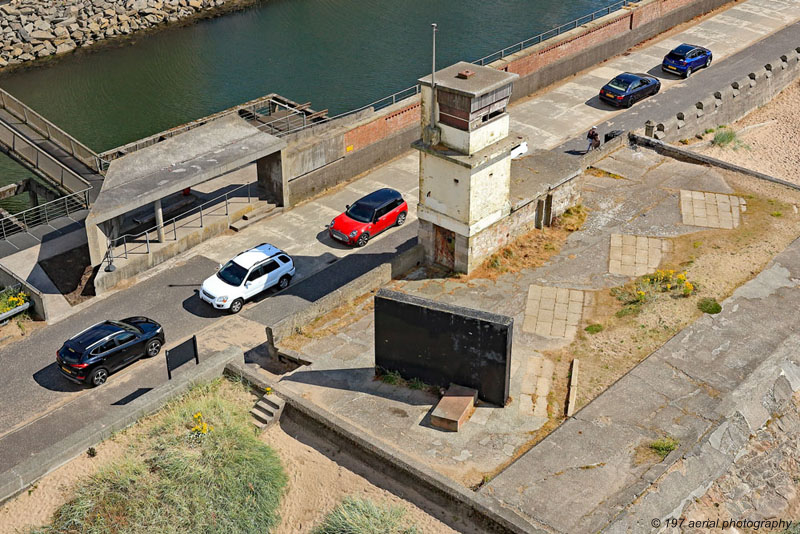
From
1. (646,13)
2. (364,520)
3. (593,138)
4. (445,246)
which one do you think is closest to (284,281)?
(445,246)

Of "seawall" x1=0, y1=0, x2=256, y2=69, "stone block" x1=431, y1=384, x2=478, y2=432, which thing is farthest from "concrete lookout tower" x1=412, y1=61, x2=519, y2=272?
"seawall" x1=0, y1=0, x2=256, y2=69

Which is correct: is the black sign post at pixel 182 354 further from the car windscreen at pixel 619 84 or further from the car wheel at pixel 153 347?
the car windscreen at pixel 619 84

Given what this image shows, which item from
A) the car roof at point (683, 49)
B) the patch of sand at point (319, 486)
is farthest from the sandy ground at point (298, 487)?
the car roof at point (683, 49)

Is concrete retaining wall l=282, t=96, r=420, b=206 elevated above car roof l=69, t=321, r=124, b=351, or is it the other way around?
concrete retaining wall l=282, t=96, r=420, b=206

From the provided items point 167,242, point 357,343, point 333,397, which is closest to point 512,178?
point 357,343

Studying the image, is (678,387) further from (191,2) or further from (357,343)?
(191,2)

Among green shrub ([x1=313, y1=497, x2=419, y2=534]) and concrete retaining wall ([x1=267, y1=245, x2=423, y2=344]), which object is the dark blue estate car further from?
green shrub ([x1=313, y1=497, x2=419, y2=534])
